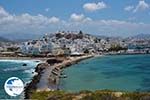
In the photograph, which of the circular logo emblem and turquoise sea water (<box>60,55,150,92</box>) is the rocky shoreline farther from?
the circular logo emblem

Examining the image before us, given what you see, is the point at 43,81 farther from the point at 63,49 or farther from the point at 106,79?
the point at 63,49

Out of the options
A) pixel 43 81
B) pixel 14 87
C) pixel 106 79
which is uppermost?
pixel 14 87

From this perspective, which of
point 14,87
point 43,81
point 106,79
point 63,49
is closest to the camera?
point 14,87

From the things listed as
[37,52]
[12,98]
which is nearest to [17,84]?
[12,98]

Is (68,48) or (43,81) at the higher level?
(68,48)

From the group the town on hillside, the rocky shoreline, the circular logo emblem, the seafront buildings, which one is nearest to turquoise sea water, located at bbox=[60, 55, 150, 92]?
the rocky shoreline

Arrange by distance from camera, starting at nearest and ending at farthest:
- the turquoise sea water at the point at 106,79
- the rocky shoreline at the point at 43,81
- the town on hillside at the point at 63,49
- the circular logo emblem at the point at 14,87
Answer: the circular logo emblem at the point at 14,87, the rocky shoreline at the point at 43,81, the turquoise sea water at the point at 106,79, the town on hillside at the point at 63,49

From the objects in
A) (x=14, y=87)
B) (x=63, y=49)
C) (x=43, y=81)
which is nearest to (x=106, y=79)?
(x=43, y=81)

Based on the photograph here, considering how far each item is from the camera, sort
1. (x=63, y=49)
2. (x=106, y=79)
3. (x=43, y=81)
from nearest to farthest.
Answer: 1. (x=43, y=81)
2. (x=106, y=79)
3. (x=63, y=49)

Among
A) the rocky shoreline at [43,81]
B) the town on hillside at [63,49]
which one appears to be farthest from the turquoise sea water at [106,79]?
the town on hillside at [63,49]

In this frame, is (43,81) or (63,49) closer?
(43,81)

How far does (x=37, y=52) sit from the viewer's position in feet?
421

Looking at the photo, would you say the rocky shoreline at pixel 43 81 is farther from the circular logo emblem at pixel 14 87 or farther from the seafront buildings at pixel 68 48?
the seafront buildings at pixel 68 48

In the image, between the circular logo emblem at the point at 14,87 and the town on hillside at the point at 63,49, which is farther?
the town on hillside at the point at 63,49
